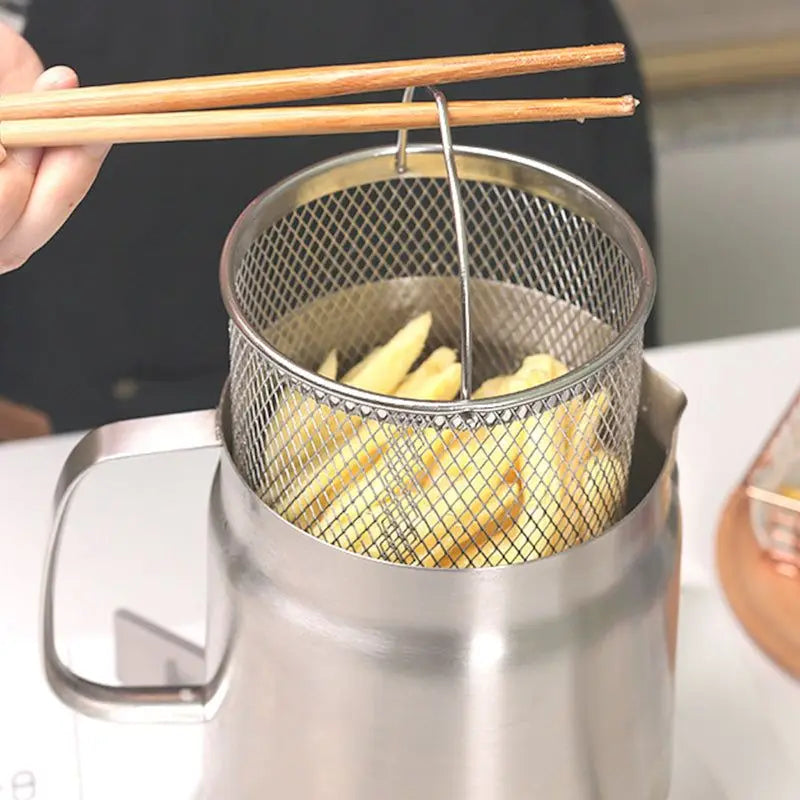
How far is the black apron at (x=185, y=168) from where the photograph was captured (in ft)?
3.48

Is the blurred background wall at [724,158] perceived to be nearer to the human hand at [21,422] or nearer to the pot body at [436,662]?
the human hand at [21,422]

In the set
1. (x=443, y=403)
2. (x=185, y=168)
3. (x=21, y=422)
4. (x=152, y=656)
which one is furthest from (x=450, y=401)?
(x=21, y=422)

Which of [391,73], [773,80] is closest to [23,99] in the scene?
[391,73]

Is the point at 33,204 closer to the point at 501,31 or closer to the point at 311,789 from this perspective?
the point at 311,789

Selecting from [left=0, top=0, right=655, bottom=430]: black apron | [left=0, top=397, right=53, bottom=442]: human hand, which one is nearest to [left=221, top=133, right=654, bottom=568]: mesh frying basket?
[left=0, top=0, right=655, bottom=430]: black apron

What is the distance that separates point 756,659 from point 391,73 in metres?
0.41

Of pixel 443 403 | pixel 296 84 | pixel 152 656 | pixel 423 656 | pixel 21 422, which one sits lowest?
pixel 21 422

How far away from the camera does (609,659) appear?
515mm

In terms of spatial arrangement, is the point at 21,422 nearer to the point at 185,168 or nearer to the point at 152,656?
the point at 185,168

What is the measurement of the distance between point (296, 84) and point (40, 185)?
0.39 feet

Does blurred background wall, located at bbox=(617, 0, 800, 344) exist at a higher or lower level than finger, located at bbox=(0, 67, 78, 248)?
lower

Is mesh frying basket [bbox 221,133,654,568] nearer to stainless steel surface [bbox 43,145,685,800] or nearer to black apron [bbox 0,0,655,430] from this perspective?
stainless steel surface [bbox 43,145,685,800]

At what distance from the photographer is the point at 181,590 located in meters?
0.76

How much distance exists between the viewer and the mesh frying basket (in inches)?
18.9
